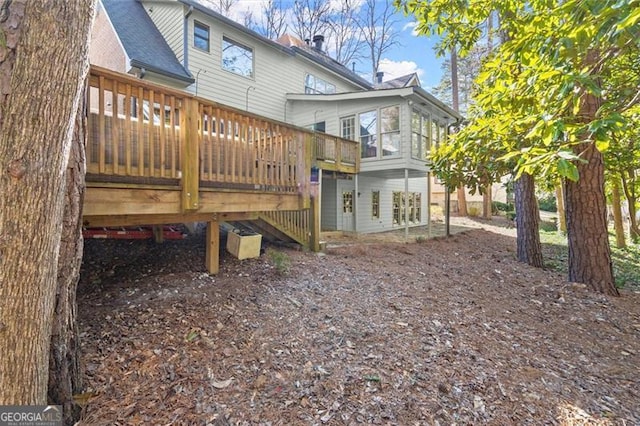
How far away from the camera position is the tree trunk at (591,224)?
513 cm

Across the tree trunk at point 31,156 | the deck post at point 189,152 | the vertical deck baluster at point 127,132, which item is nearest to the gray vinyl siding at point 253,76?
the deck post at point 189,152

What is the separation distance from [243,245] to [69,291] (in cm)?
273

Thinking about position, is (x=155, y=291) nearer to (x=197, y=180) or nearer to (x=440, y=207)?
(x=197, y=180)

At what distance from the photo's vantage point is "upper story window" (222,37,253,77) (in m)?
10.1

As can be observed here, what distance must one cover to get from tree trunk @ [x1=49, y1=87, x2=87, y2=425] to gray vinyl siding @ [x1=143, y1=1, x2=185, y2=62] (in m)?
8.54

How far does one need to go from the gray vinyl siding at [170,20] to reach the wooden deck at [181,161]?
658cm

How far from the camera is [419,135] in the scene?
35.2ft

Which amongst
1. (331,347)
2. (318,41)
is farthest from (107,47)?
(331,347)

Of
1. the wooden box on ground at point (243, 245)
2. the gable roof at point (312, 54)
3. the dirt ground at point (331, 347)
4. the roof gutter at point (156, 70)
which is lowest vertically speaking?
the dirt ground at point (331, 347)

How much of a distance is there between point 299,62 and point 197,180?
1055 centimetres

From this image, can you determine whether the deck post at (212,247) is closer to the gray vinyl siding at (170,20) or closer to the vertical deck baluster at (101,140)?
the vertical deck baluster at (101,140)

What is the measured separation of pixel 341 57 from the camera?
20.2 m

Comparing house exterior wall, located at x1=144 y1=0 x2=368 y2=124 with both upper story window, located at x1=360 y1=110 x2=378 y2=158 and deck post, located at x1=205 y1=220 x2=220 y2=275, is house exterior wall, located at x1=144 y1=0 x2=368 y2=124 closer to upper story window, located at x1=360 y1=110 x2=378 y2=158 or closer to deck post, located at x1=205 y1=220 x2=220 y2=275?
upper story window, located at x1=360 y1=110 x2=378 y2=158

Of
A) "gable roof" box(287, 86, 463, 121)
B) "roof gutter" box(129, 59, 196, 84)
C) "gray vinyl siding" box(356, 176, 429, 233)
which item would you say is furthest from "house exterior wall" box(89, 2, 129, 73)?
"gray vinyl siding" box(356, 176, 429, 233)
